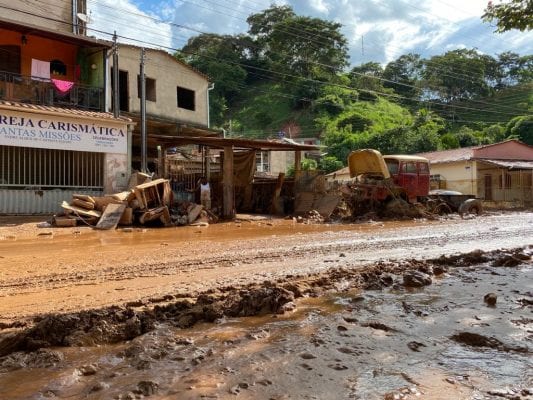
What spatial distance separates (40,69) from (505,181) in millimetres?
29851

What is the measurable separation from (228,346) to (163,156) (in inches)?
657

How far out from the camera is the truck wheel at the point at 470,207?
66.0 ft

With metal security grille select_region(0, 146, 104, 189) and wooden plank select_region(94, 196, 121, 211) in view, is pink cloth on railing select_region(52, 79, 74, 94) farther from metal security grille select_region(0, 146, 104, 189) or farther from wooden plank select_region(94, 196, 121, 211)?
wooden plank select_region(94, 196, 121, 211)

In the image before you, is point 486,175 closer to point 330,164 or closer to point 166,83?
point 330,164

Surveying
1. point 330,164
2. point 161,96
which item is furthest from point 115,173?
point 330,164

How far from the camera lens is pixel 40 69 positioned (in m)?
17.8

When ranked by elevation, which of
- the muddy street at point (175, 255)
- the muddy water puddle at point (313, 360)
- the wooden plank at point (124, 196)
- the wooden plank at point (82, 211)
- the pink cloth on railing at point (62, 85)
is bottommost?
the muddy water puddle at point (313, 360)

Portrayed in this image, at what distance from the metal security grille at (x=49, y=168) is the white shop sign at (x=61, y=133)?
1.70 feet

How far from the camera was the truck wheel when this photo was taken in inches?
792

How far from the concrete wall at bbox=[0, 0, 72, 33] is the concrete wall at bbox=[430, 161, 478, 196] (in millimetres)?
25348

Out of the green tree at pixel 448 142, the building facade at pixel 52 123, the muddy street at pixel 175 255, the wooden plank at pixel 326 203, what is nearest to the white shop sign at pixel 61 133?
the building facade at pixel 52 123

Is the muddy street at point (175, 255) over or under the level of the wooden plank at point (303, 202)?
under

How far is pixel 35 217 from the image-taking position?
574 inches

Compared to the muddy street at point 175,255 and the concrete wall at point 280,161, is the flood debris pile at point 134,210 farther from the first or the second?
the concrete wall at point 280,161
